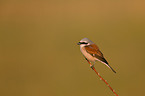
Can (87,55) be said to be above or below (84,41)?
below

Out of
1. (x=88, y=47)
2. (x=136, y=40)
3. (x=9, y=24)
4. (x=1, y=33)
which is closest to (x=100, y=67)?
(x=136, y=40)

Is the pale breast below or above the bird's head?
below

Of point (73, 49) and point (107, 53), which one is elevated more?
point (73, 49)

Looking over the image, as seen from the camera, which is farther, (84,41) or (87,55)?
(87,55)

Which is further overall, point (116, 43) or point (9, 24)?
point (9, 24)

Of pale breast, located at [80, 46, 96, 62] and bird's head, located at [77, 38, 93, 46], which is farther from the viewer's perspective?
pale breast, located at [80, 46, 96, 62]

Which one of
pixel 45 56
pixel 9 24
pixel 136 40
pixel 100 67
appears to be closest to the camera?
pixel 100 67

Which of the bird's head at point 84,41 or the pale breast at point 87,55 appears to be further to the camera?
the pale breast at point 87,55

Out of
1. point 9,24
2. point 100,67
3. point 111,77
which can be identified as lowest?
point 111,77

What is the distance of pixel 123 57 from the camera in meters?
8.30

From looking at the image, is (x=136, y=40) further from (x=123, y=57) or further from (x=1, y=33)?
(x=1, y=33)

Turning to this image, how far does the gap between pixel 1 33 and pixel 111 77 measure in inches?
290

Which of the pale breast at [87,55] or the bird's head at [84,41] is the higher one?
the bird's head at [84,41]

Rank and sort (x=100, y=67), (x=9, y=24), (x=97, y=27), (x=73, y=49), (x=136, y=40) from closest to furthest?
(x=100, y=67) → (x=73, y=49) → (x=136, y=40) → (x=97, y=27) → (x=9, y=24)
